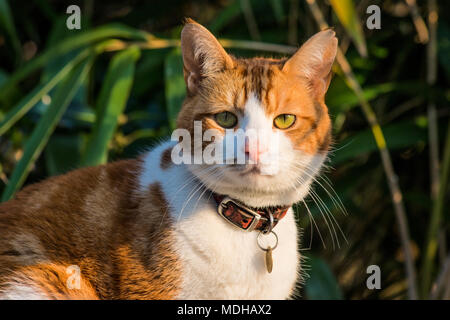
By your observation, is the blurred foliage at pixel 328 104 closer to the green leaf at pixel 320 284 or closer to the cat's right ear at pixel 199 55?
the green leaf at pixel 320 284

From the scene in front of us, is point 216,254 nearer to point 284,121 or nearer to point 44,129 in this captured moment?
point 284,121

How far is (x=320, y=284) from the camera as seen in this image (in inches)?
54.2

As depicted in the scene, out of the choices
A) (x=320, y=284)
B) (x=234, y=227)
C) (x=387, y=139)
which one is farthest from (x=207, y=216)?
(x=387, y=139)

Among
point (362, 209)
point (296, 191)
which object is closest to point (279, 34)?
point (362, 209)

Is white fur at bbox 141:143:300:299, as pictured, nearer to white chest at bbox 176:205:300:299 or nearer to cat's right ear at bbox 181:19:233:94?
white chest at bbox 176:205:300:299

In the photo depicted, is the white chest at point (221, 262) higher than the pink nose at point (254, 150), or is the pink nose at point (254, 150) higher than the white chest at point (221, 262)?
the pink nose at point (254, 150)

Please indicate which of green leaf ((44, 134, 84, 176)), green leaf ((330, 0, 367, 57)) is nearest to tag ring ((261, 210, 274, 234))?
green leaf ((330, 0, 367, 57))

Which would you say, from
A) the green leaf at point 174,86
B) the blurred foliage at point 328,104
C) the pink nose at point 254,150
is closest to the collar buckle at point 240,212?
the pink nose at point 254,150

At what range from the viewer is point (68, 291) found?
2.90 feet

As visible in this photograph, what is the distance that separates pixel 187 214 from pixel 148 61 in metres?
0.82

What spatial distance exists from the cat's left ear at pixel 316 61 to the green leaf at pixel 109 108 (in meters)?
0.51

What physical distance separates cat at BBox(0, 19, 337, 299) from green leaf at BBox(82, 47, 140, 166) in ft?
1.02

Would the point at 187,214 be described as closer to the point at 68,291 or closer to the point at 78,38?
the point at 68,291

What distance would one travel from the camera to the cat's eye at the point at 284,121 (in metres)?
0.90
